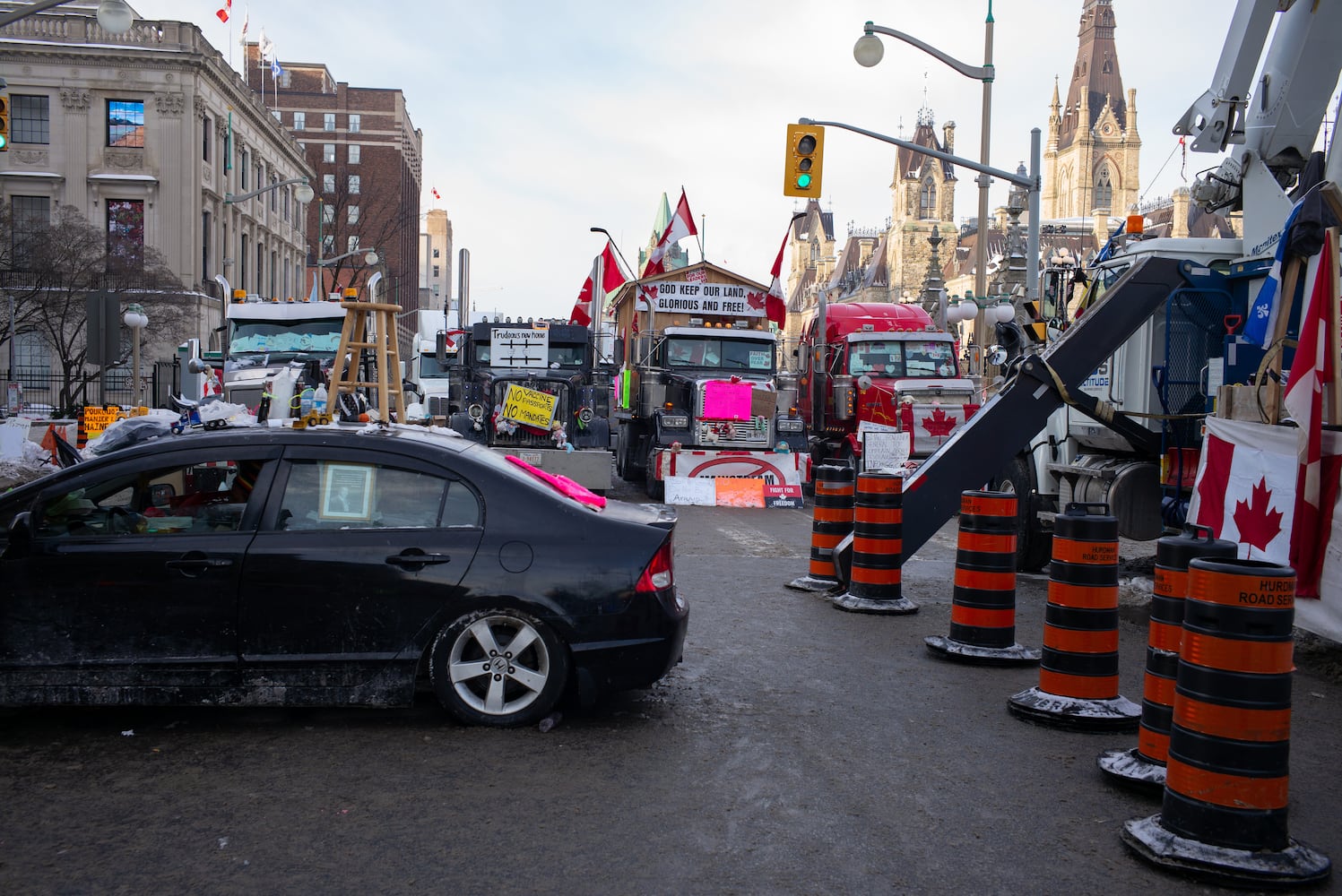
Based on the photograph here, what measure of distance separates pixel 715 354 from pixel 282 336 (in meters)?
7.45

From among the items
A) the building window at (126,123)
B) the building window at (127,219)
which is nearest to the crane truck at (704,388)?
the building window at (127,219)

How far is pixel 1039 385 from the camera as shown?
950 cm

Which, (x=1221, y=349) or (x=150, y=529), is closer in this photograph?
(x=150, y=529)

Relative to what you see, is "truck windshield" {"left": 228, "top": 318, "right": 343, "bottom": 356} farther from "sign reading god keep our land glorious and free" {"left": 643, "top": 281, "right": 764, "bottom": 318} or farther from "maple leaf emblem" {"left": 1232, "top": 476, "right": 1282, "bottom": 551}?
"maple leaf emblem" {"left": 1232, "top": 476, "right": 1282, "bottom": 551}

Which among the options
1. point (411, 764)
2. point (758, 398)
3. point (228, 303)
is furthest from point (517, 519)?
point (228, 303)

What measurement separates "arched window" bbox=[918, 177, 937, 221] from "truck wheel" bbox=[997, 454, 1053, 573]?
13731 cm

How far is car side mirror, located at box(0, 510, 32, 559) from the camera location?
562 cm

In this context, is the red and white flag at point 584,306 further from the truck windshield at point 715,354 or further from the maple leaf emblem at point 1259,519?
the maple leaf emblem at point 1259,519

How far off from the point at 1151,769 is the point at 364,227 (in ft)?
240

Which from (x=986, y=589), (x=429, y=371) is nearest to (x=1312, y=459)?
(x=986, y=589)

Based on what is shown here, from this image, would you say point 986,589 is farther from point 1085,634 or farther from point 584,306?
point 584,306

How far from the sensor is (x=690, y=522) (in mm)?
Answer: 16797

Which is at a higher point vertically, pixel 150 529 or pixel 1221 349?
pixel 1221 349

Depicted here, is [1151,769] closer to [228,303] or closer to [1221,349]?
[1221,349]
